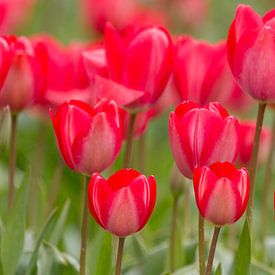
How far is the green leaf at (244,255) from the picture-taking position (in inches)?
63.6

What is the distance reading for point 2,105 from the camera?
1.88 metres

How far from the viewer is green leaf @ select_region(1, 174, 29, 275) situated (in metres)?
1.77

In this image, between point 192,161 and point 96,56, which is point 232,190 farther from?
point 96,56

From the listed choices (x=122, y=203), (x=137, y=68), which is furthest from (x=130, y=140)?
(x=122, y=203)

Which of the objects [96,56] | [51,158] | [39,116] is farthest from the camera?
[51,158]

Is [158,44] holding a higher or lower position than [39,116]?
higher

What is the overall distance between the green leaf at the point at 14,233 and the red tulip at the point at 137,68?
23 cm

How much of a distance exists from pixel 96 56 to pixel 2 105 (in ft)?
0.70

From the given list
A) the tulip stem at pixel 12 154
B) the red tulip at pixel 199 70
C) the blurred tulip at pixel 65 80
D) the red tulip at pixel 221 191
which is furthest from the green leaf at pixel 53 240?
the red tulip at pixel 221 191

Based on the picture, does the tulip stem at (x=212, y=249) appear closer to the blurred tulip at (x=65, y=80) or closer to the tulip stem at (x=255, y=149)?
the tulip stem at (x=255, y=149)

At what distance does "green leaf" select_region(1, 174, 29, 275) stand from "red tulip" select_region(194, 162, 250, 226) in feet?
1.31

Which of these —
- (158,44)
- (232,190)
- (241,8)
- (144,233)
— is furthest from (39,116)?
(232,190)

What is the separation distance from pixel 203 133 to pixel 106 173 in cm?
111

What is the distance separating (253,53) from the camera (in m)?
1.65
